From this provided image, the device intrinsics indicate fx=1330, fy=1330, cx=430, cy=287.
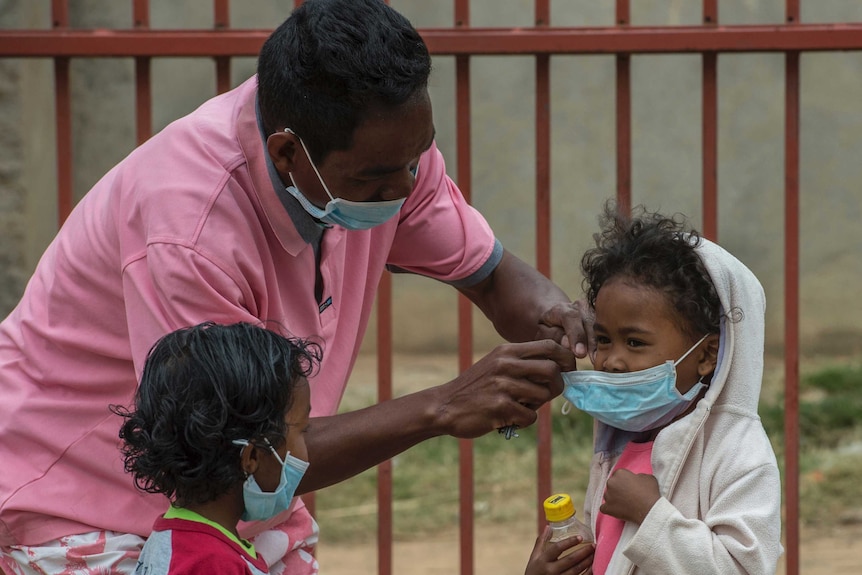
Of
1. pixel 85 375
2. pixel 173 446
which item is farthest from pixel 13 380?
pixel 173 446

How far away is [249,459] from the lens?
7.72 ft

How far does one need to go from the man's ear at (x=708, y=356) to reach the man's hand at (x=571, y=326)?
0.25 metres

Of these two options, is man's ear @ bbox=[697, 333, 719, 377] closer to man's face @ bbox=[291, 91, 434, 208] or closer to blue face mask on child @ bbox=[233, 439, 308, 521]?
man's face @ bbox=[291, 91, 434, 208]

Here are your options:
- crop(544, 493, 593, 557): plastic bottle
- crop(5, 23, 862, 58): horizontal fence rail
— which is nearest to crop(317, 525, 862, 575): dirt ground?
crop(5, 23, 862, 58): horizontal fence rail

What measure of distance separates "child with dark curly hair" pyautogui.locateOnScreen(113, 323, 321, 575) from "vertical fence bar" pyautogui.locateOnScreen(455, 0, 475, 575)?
1315mm

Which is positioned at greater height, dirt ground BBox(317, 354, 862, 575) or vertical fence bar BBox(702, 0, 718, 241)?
vertical fence bar BBox(702, 0, 718, 241)

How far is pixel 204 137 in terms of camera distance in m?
2.66

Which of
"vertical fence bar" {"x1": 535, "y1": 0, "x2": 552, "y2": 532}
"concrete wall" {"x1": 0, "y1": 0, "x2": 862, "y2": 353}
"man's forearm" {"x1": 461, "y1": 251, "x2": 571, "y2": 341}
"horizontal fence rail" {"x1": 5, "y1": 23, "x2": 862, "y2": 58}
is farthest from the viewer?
"concrete wall" {"x1": 0, "y1": 0, "x2": 862, "y2": 353}

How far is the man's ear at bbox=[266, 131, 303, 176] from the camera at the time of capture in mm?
2607

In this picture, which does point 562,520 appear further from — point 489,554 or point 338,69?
point 489,554

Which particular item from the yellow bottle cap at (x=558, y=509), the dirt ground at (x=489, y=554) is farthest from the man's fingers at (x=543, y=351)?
the dirt ground at (x=489, y=554)

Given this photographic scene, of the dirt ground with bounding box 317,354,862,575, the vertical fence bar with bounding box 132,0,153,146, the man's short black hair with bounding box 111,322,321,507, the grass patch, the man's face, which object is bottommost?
the dirt ground with bounding box 317,354,862,575

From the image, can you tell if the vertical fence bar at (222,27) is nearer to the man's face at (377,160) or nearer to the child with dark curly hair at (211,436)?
the man's face at (377,160)

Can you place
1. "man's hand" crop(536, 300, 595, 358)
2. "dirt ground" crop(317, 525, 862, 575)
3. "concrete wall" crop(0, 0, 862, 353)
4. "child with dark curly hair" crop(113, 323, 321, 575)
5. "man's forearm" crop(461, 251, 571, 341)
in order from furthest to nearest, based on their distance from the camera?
"concrete wall" crop(0, 0, 862, 353), "dirt ground" crop(317, 525, 862, 575), "man's forearm" crop(461, 251, 571, 341), "man's hand" crop(536, 300, 595, 358), "child with dark curly hair" crop(113, 323, 321, 575)
